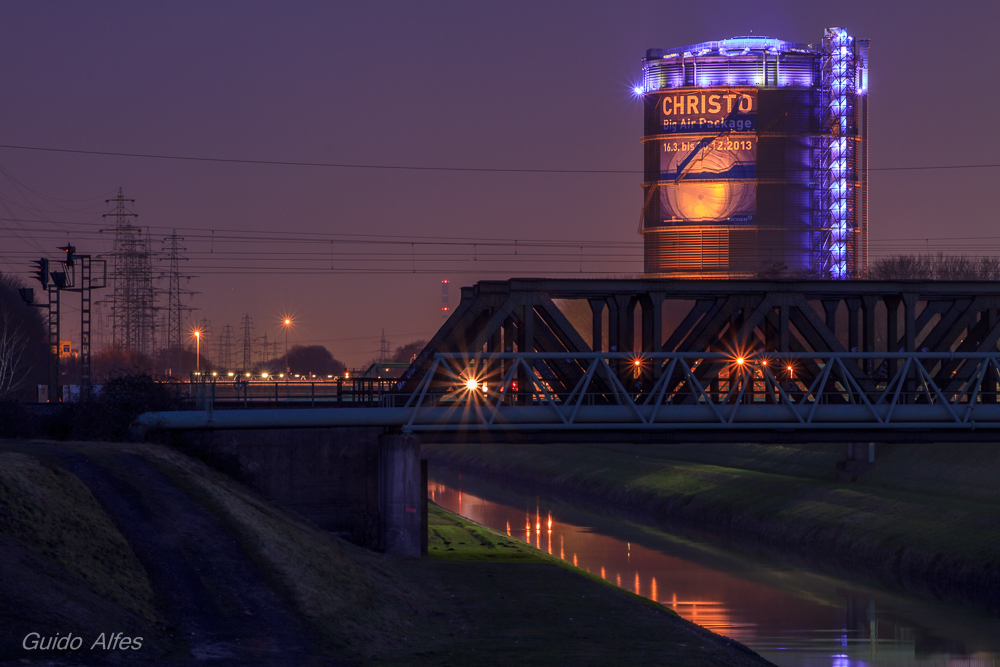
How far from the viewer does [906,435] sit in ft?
147

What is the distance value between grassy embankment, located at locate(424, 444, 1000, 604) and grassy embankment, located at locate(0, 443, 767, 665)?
1999 centimetres

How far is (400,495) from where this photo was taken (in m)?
41.1

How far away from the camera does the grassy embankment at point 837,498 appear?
53.0 m

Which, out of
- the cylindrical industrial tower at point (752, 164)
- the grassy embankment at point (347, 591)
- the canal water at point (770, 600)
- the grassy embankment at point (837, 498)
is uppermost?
the cylindrical industrial tower at point (752, 164)

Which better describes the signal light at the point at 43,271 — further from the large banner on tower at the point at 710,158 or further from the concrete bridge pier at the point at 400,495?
the large banner on tower at the point at 710,158

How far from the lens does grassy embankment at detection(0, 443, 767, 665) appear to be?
24.8 metres

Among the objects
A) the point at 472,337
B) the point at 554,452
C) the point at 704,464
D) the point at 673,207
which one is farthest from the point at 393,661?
the point at 673,207

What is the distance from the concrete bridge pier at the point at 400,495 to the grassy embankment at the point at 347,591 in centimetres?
123

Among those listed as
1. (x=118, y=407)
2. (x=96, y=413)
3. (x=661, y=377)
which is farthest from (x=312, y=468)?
(x=661, y=377)

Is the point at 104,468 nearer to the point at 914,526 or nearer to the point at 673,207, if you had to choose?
the point at 914,526

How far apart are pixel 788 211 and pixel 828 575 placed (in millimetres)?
97807

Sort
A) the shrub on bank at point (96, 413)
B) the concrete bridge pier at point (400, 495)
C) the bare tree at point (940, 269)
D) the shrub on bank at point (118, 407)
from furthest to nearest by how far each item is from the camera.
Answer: the bare tree at point (940, 269) < the shrub on bank at point (118, 407) < the shrub on bank at point (96, 413) < the concrete bridge pier at point (400, 495)

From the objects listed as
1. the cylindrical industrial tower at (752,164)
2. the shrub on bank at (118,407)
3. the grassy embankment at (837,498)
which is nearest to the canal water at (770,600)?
the grassy embankment at (837,498)

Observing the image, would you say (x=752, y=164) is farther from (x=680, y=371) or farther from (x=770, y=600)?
(x=770, y=600)
